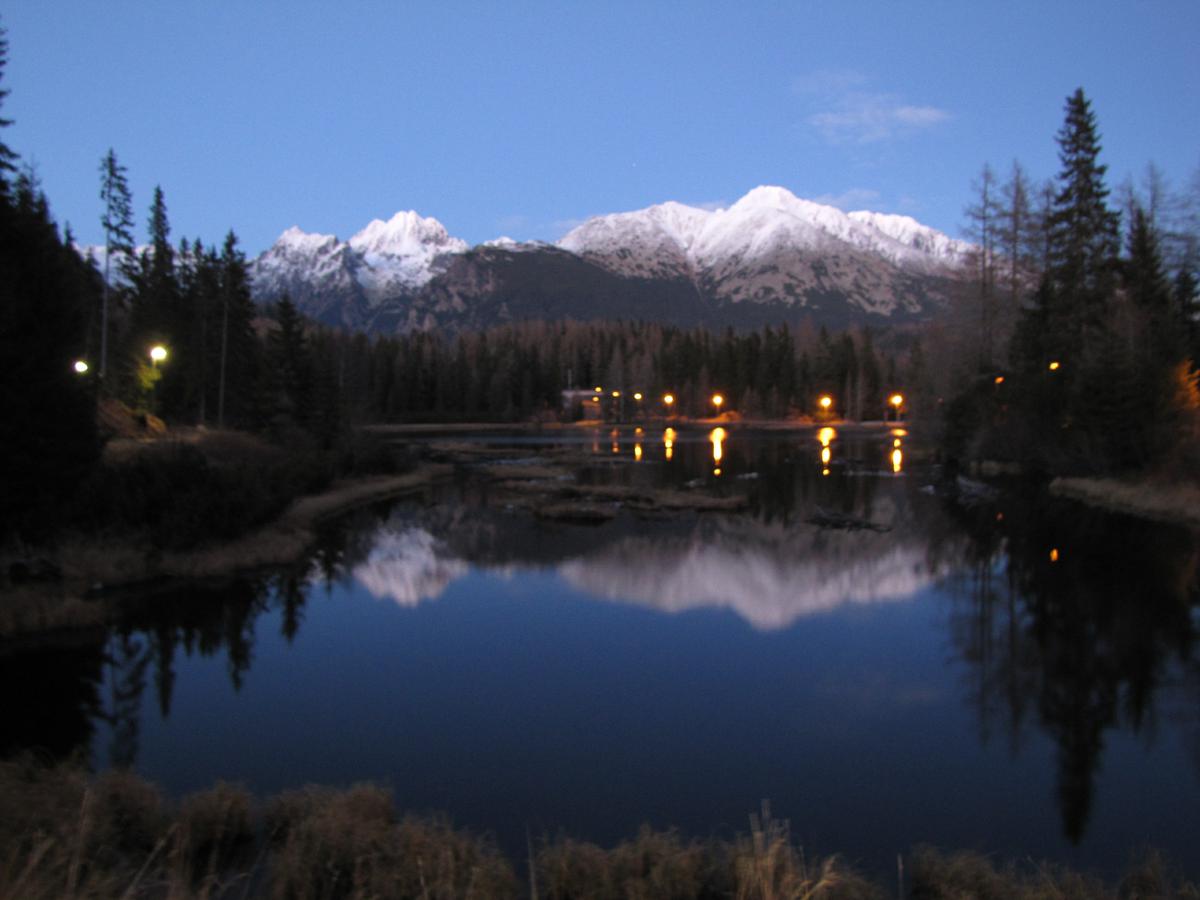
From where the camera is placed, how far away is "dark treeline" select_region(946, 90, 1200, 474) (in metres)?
34.8

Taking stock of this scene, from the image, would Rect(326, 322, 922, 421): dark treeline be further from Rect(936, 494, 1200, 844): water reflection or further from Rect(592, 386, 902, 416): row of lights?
Rect(936, 494, 1200, 844): water reflection

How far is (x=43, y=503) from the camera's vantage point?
59.2 ft

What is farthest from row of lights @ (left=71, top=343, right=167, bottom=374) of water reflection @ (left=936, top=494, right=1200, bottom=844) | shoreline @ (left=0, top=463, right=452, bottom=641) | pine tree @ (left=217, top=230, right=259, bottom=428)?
water reflection @ (left=936, top=494, right=1200, bottom=844)

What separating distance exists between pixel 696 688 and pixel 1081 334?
3623 cm

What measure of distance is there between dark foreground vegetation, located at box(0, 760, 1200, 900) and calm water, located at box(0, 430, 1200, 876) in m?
1.20

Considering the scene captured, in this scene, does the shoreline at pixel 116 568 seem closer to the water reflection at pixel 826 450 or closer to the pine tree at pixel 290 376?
the pine tree at pixel 290 376

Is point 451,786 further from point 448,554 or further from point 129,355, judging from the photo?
point 129,355

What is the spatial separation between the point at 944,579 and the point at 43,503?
20.1 metres

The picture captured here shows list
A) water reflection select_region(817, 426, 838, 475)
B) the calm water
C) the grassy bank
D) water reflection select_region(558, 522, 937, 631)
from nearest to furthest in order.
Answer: the calm water
the grassy bank
water reflection select_region(558, 522, 937, 631)
water reflection select_region(817, 426, 838, 475)

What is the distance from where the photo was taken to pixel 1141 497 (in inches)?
1272

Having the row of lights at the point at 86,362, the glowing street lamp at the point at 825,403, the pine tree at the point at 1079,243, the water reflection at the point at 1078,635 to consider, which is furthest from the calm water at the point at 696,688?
the glowing street lamp at the point at 825,403

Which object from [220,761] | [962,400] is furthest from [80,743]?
[962,400]

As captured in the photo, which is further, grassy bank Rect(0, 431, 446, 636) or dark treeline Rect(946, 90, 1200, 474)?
dark treeline Rect(946, 90, 1200, 474)

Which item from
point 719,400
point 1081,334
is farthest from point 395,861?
point 719,400
